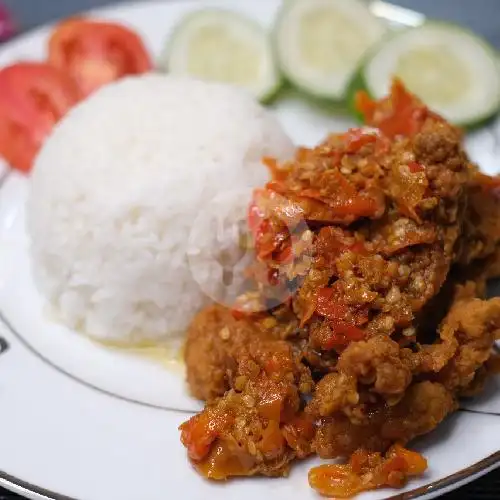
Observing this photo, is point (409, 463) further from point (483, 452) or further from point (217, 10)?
point (217, 10)

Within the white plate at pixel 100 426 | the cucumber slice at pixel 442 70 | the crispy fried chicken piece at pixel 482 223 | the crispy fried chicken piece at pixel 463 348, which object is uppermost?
the cucumber slice at pixel 442 70

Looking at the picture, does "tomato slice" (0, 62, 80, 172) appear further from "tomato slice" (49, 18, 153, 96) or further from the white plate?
the white plate

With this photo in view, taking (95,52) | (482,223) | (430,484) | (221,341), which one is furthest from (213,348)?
(95,52)

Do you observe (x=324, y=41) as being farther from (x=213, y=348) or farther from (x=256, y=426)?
(x=256, y=426)

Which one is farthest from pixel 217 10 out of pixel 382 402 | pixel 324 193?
Answer: pixel 382 402

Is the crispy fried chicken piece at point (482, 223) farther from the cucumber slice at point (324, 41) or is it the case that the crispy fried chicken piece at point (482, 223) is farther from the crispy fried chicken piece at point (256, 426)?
the cucumber slice at point (324, 41)

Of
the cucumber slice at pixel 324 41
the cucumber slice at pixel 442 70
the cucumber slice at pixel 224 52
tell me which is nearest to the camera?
the cucumber slice at pixel 442 70

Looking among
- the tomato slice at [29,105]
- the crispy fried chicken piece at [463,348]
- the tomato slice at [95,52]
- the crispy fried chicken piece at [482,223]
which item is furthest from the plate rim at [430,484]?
the tomato slice at [95,52]

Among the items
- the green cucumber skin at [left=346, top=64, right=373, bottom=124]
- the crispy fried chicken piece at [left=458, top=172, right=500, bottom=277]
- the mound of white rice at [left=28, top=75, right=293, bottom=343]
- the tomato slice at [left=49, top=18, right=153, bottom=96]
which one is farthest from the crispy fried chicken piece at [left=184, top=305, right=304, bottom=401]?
the tomato slice at [left=49, top=18, right=153, bottom=96]
